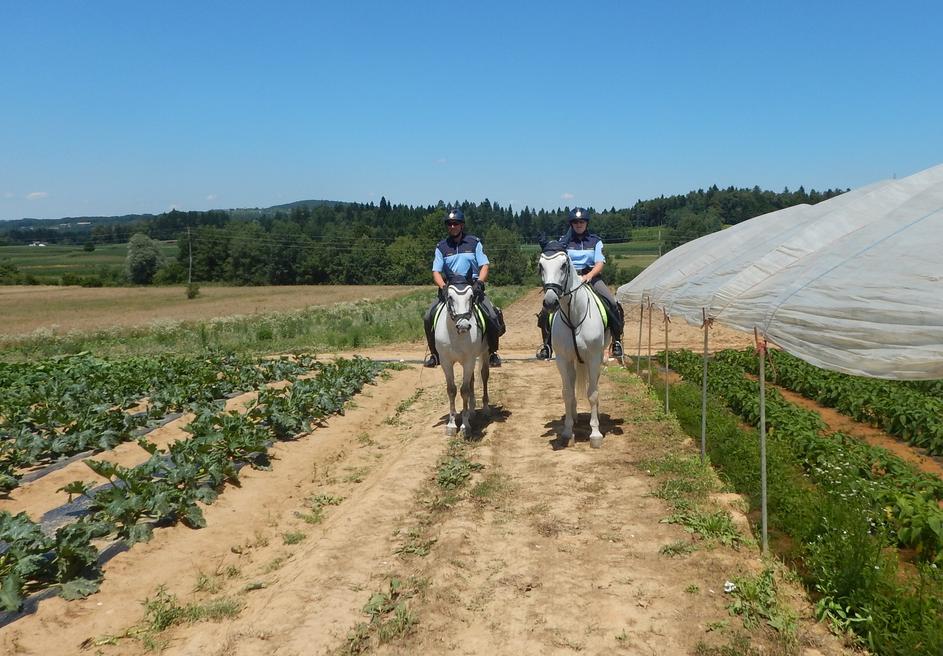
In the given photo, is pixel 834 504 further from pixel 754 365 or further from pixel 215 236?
pixel 215 236

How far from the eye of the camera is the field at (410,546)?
4.75 meters

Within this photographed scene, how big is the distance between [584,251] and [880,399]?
578 cm

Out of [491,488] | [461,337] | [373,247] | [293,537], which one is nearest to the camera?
[293,537]

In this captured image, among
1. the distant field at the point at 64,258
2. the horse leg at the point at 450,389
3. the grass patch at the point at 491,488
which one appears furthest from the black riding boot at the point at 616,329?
the distant field at the point at 64,258

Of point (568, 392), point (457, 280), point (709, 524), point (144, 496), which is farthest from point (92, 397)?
point (709, 524)

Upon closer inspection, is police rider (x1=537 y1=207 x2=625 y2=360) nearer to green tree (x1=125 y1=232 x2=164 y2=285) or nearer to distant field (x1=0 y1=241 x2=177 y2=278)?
green tree (x1=125 y1=232 x2=164 y2=285)

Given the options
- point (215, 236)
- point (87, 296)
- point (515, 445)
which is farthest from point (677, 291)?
point (215, 236)

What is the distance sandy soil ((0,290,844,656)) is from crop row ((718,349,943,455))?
9.27ft

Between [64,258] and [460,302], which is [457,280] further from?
[64,258]

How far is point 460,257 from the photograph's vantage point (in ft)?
33.9

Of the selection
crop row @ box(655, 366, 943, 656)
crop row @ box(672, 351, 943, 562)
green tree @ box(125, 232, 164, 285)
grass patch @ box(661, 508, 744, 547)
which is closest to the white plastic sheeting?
crop row @ box(655, 366, 943, 656)

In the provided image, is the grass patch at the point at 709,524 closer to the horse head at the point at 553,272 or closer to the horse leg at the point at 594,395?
the horse leg at the point at 594,395

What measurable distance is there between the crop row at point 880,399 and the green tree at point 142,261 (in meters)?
84.3

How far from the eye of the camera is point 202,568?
623 centimetres
